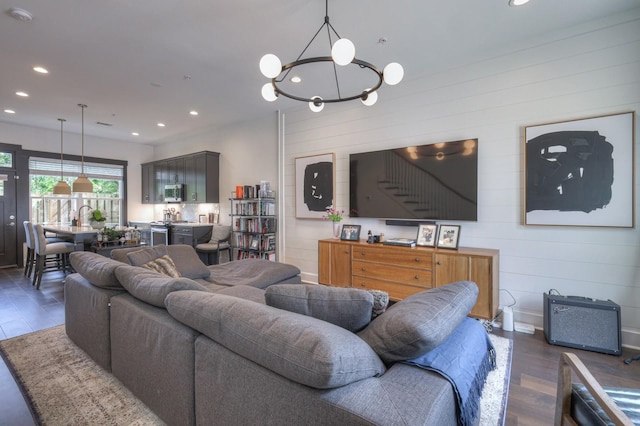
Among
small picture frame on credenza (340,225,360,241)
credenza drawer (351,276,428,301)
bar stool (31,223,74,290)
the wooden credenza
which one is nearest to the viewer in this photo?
the wooden credenza

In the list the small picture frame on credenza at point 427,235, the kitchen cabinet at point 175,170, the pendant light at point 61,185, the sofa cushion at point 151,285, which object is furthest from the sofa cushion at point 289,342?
the kitchen cabinet at point 175,170

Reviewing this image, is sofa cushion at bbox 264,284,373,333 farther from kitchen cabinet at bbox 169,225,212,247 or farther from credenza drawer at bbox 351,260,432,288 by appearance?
kitchen cabinet at bbox 169,225,212,247

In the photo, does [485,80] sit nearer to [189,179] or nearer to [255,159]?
[255,159]

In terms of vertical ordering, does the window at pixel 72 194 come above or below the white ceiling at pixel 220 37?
below

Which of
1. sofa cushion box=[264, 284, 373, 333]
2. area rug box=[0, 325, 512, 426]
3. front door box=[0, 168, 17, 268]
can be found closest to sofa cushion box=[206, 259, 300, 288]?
area rug box=[0, 325, 512, 426]

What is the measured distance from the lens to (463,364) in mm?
1232

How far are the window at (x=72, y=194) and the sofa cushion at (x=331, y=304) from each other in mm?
7787

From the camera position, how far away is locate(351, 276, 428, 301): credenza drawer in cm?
353

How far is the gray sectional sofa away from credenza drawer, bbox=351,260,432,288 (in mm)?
1866

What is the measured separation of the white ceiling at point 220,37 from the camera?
265 cm

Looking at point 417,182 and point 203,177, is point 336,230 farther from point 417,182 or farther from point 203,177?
point 203,177

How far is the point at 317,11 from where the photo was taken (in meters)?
2.70

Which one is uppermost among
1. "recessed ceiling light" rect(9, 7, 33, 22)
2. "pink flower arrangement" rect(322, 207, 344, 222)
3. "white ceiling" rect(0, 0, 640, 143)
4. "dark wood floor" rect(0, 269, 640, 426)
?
"white ceiling" rect(0, 0, 640, 143)

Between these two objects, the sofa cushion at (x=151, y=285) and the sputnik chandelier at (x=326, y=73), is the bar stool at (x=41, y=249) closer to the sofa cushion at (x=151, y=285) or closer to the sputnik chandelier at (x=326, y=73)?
the sofa cushion at (x=151, y=285)
